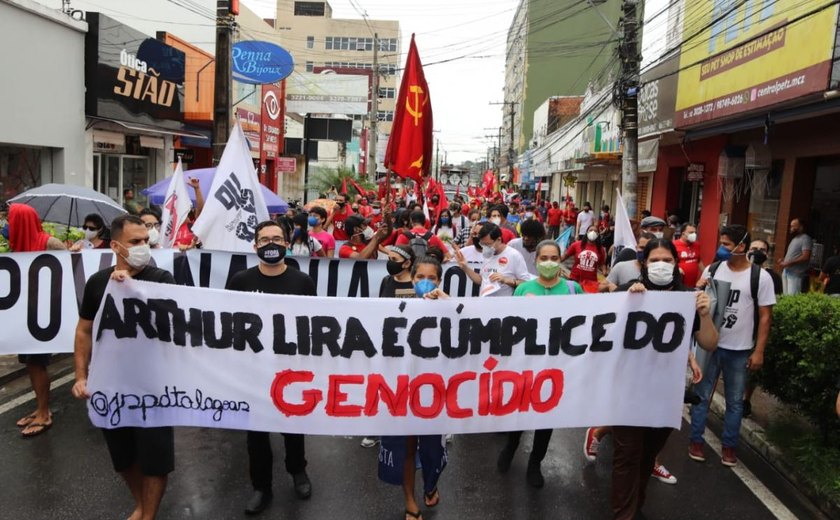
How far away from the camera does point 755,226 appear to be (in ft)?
46.6

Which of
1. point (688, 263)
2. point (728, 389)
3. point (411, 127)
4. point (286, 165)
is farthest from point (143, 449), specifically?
point (286, 165)

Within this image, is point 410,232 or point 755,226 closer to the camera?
point 410,232

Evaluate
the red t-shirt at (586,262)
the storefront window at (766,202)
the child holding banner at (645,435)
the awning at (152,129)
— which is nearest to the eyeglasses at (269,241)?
the child holding banner at (645,435)

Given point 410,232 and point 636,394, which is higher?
point 410,232

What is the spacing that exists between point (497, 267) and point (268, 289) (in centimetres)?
244

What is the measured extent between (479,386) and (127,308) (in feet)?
6.73

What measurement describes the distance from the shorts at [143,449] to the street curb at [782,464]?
4.02m

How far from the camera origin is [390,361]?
3947 mm

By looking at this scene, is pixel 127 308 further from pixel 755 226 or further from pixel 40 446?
pixel 755 226

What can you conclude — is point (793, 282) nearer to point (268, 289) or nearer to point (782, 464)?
point (782, 464)

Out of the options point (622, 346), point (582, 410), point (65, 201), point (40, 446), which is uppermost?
point (65, 201)

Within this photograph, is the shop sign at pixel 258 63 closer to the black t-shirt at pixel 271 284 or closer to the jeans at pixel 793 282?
the jeans at pixel 793 282

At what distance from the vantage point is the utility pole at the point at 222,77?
1179 centimetres

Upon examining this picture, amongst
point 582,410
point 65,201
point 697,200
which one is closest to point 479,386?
point 582,410
